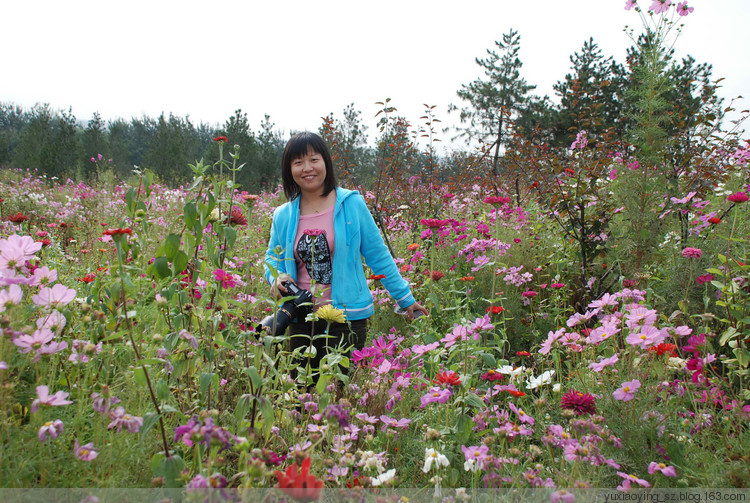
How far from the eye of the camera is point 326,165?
92.7 inches

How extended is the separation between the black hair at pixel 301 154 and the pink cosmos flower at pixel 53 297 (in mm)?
1299

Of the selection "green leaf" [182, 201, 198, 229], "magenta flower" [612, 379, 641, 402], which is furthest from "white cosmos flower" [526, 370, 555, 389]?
"green leaf" [182, 201, 198, 229]

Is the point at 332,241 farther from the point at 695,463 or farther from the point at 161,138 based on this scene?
the point at 161,138

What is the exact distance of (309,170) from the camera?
7.47 ft

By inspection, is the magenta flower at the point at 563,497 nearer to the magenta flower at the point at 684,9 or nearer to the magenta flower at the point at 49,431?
the magenta flower at the point at 49,431

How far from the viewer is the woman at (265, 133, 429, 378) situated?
7.48 ft

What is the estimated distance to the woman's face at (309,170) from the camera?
2.28m

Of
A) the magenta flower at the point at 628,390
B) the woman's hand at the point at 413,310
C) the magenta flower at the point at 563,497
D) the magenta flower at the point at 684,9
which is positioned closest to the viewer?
the magenta flower at the point at 563,497

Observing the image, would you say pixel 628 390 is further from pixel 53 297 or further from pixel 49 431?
pixel 53 297

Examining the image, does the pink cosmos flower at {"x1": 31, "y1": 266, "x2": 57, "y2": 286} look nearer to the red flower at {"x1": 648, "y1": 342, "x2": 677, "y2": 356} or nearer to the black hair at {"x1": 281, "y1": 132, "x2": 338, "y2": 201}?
the black hair at {"x1": 281, "y1": 132, "x2": 338, "y2": 201}

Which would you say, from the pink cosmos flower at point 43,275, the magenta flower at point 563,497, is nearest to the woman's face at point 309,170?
the pink cosmos flower at point 43,275

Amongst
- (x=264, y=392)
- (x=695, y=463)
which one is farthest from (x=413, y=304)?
(x=695, y=463)

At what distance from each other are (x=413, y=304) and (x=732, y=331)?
1301mm

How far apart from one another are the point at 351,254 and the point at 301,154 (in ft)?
1.94
